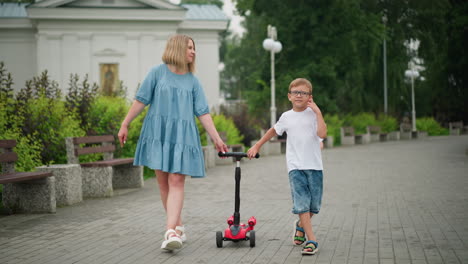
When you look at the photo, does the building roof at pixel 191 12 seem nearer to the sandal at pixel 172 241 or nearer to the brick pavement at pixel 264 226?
the brick pavement at pixel 264 226

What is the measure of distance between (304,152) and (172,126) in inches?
47.7

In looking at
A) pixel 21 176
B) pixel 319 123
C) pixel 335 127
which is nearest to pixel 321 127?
pixel 319 123

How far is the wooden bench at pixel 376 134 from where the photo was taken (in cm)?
3328

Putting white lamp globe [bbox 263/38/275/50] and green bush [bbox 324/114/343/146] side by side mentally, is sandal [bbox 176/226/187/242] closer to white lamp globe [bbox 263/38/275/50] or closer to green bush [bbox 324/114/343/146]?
white lamp globe [bbox 263/38/275/50]

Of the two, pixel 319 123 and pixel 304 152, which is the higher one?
pixel 319 123

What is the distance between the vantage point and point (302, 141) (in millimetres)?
5625

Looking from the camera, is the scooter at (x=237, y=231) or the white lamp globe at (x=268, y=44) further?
the white lamp globe at (x=268, y=44)

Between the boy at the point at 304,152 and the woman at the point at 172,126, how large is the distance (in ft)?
1.94

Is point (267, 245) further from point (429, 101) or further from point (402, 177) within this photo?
point (429, 101)

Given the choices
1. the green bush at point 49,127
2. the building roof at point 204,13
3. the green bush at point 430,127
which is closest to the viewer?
the green bush at point 49,127

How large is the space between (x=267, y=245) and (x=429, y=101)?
44376 mm

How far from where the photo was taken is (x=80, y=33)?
4328 centimetres

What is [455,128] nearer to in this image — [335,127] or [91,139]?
[335,127]

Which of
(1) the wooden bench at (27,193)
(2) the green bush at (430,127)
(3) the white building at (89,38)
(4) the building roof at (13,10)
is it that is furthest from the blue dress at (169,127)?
(4) the building roof at (13,10)
